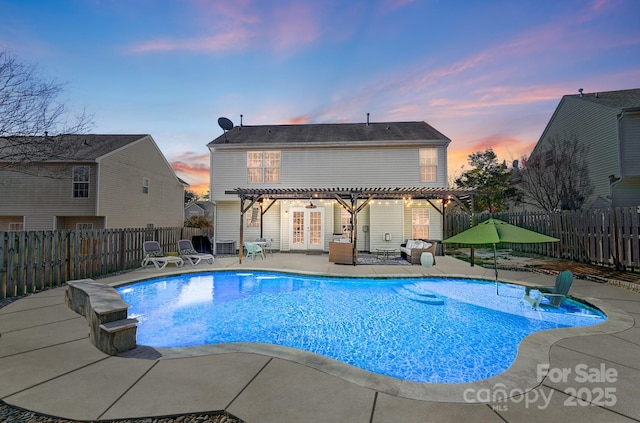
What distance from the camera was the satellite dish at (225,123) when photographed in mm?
16734

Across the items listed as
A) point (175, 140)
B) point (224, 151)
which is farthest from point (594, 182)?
point (175, 140)

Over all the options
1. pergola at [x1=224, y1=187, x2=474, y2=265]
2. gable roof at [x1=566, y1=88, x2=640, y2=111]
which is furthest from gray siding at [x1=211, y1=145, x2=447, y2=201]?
gable roof at [x1=566, y1=88, x2=640, y2=111]

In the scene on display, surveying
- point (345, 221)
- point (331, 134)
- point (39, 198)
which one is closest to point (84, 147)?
point (39, 198)

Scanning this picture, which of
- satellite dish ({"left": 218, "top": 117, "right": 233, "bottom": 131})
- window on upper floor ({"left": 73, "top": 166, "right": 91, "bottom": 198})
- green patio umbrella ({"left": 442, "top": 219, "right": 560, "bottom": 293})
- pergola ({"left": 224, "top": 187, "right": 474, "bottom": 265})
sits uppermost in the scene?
satellite dish ({"left": 218, "top": 117, "right": 233, "bottom": 131})

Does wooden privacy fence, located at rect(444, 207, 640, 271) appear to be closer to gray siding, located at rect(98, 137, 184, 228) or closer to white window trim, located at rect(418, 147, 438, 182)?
white window trim, located at rect(418, 147, 438, 182)

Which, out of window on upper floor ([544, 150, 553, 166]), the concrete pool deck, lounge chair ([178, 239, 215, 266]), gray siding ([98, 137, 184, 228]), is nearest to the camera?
the concrete pool deck

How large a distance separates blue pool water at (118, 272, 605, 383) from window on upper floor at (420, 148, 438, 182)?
7588 mm

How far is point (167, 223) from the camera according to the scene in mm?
21641

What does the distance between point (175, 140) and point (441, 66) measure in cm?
2127

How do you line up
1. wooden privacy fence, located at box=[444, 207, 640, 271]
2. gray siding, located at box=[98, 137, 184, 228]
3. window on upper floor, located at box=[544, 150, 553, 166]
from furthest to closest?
window on upper floor, located at box=[544, 150, 553, 166] < gray siding, located at box=[98, 137, 184, 228] < wooden privacy fence, located at box=[444, 207, 640, 271]

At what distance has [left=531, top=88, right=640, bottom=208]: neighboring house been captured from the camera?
44.7 feet

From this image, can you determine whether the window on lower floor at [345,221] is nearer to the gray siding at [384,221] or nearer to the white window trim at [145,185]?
the gray siding at [384,221]

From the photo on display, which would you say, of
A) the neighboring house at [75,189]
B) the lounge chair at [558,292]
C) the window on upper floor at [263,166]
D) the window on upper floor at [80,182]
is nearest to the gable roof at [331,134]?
the window on upper floor at [263,166]

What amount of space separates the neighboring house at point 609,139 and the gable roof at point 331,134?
8678 millimetres
